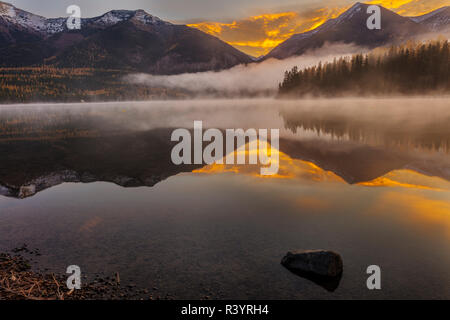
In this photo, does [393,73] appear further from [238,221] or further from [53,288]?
[53,288]

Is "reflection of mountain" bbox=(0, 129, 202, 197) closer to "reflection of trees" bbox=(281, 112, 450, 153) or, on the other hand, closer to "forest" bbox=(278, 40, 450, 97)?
"reflection of trees" bbox=(281, 112, 450, 153)

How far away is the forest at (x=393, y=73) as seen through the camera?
129m

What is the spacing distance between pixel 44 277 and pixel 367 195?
63.7 ft

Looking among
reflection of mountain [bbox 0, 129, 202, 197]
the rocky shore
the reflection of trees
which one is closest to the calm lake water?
reflection of mountain [bbox 0, 129, 202, 197]

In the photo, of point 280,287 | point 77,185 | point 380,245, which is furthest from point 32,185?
point 380,245

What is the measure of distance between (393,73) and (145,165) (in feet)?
475

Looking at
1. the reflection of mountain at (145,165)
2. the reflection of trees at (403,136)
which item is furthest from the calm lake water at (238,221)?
the reflection of trees at (403,136)

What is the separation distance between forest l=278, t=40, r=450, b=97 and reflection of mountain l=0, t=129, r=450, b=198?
117779 mm

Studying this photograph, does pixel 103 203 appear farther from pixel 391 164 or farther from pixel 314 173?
pixel 391 164

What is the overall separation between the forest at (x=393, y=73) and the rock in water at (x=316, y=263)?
148316 millimetres

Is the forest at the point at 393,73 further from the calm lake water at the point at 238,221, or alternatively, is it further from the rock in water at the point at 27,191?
the rock in water at the point at 27,191

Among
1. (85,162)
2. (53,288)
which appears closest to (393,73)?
(85,162)

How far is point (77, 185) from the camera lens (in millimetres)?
26156

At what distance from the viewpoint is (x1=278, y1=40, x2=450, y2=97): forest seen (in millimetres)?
128875
